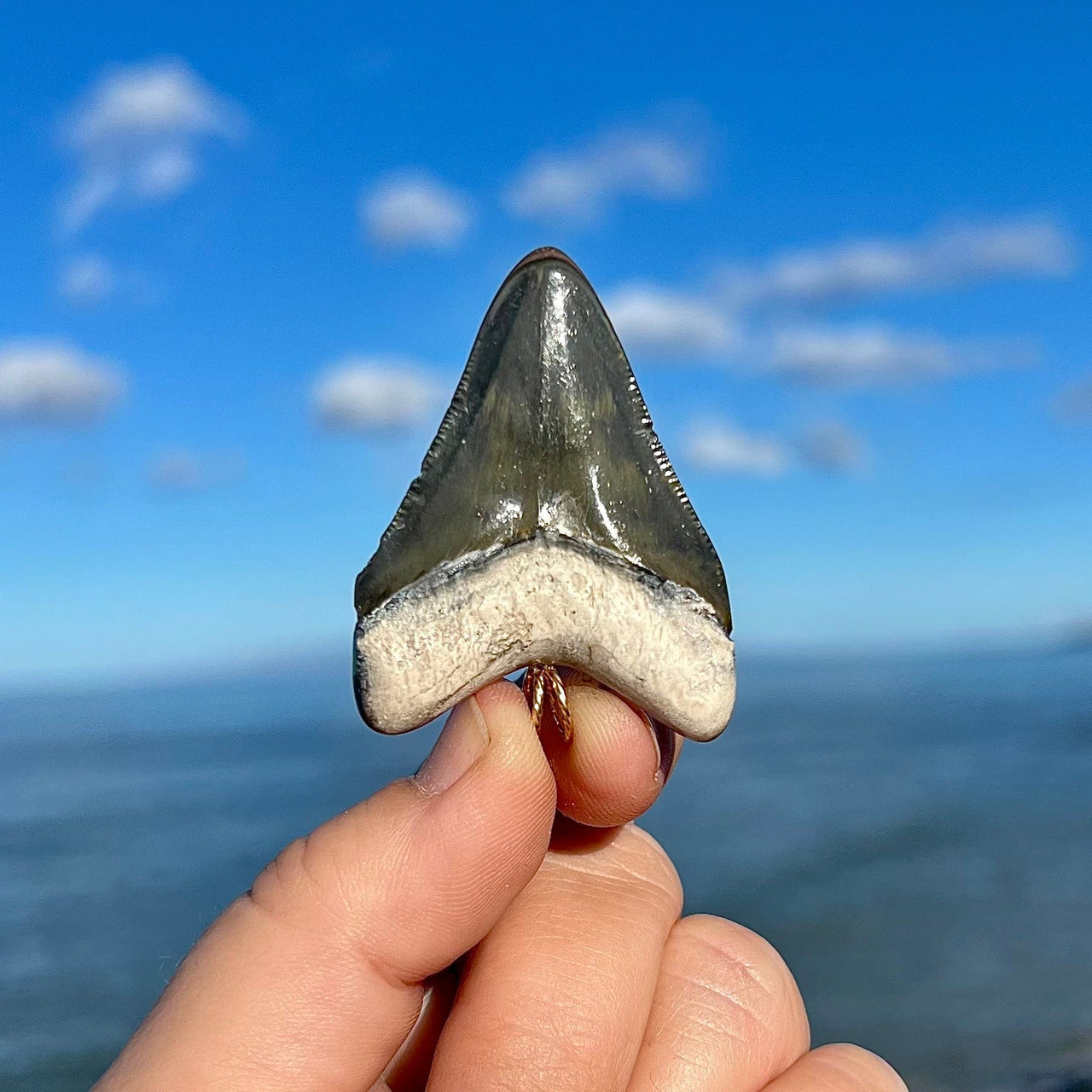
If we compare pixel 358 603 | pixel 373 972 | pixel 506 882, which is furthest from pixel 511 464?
pixel 373 972

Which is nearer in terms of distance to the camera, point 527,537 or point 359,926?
point 359,926

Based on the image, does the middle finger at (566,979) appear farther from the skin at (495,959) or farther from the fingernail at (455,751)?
the fingernail at (455,751)

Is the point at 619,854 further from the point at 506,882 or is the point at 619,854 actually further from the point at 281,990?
the point at 281,990

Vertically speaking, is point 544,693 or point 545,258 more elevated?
point 545,258

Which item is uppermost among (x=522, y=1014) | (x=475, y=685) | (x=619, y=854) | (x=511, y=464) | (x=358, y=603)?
(x=511, y=464)

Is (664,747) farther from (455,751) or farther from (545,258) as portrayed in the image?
(545,258)

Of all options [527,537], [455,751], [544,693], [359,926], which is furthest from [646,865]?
[527,537]

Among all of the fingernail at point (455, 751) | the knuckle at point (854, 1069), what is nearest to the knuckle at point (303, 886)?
the fingernail at point (455, 751)
